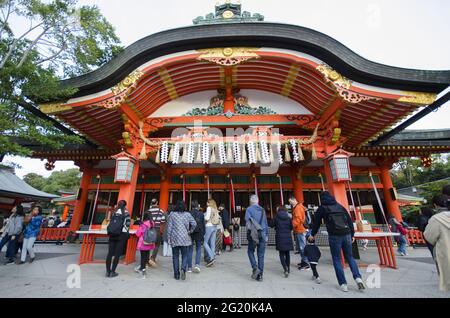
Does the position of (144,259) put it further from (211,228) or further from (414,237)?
(414,237)

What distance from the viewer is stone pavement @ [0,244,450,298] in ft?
12.0

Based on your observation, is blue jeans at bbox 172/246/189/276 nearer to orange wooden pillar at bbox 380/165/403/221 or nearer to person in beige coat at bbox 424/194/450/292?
person in beige coat at bbox 424/194/450/292

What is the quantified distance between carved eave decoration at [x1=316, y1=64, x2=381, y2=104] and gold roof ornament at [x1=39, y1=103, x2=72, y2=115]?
24.0 feet

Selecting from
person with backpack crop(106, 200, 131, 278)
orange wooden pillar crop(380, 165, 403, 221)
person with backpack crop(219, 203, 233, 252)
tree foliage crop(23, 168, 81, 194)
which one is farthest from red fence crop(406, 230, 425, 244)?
tree foliage crop(23, 168, 81, 194)

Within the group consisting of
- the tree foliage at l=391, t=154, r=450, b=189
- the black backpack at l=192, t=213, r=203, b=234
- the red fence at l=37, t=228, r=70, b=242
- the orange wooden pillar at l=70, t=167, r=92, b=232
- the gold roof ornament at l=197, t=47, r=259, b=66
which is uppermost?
the tree foliage at l=391, t=154, r=450, b=189

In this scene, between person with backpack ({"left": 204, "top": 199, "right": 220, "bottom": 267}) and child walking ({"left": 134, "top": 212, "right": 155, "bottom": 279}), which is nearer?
child walking ({"left": 134, "top": 212, "right": 155, "bottom": 279})

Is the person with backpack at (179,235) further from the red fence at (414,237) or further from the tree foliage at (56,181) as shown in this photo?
the tree foliage at (56,181)

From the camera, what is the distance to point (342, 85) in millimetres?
5797

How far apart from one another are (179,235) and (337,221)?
3.23 metres

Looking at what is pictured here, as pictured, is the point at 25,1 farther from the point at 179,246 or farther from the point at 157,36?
the point at 179,246

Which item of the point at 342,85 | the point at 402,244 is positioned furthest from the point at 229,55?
the point at 402,244

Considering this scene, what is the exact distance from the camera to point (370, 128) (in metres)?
7.02
